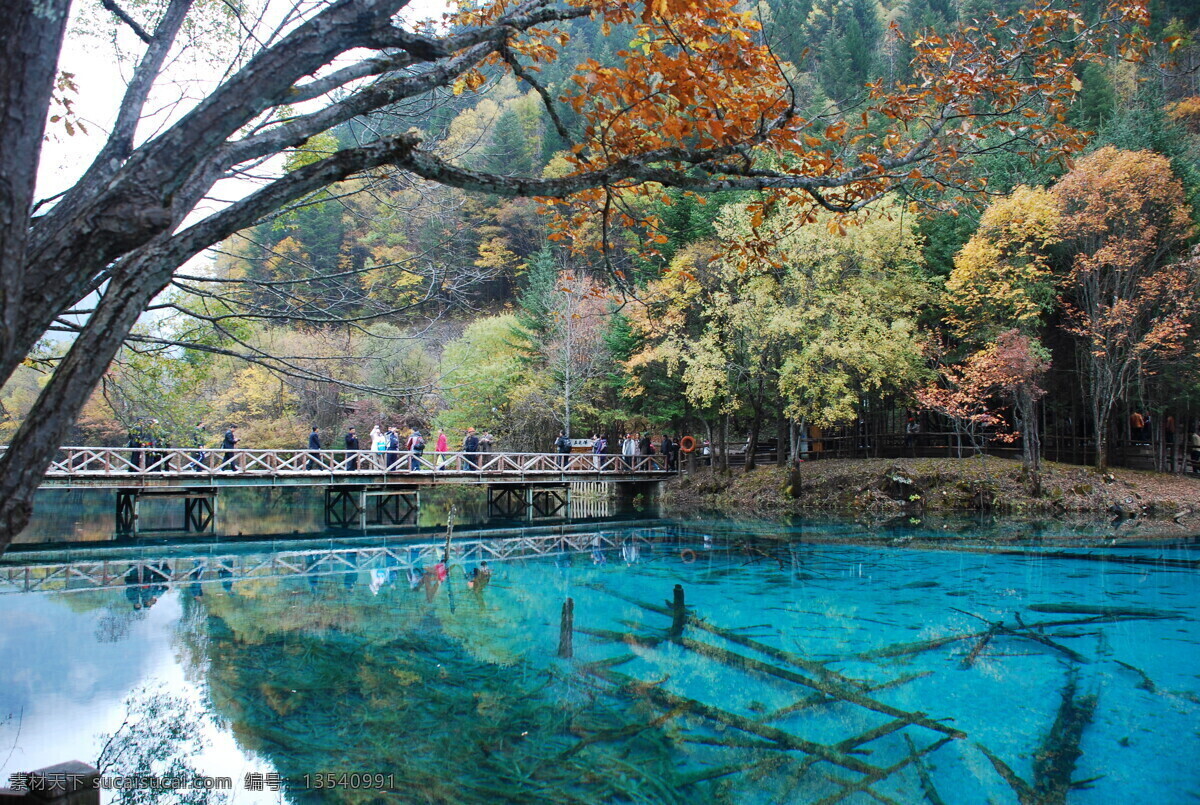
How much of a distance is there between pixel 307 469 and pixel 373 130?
19246 millimetres

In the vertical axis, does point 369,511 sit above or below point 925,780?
below

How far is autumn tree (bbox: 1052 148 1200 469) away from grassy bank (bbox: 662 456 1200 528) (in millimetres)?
1613

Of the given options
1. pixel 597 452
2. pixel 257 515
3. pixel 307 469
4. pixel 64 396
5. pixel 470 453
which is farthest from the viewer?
pixel 597 452

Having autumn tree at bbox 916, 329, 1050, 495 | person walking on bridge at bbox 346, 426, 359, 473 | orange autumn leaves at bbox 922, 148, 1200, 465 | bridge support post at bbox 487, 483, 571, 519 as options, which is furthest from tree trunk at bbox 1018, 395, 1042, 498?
person walking on bridge at bbox 346, 426, 359, 473

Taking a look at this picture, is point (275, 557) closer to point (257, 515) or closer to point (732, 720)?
point (257, 515)

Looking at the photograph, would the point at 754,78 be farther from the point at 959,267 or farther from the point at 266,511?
the point at 266,511

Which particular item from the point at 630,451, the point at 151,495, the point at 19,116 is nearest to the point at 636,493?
the point at 630,451

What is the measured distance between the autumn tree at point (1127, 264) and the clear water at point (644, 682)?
8513 mm

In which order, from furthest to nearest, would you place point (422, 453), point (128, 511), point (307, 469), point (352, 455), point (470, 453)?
1. point (470, 453)
2. point (422, 453)
3. point (352, 455)
4. point (307, 469)
5. point (128, 511)

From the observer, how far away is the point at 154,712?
630 cm

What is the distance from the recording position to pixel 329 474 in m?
21.5

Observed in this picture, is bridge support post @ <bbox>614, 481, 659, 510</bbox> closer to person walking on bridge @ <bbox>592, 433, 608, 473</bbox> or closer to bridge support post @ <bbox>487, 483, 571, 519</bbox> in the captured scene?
person walking on bridge @ <bbox>592, 433, 608, 473</bbox>

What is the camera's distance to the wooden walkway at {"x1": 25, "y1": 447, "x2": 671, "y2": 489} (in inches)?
755

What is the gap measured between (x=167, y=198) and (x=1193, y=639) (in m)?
10.4
